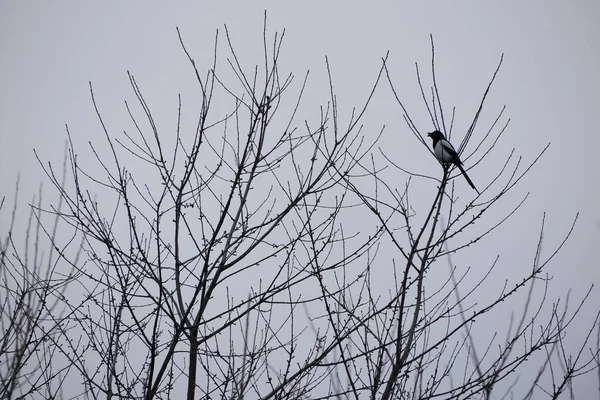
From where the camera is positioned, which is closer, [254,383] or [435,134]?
[254,383]

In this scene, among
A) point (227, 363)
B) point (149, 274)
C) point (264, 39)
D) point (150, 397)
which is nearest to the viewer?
point (150, 397)

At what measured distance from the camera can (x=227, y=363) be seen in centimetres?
348

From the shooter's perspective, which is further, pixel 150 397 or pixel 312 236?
pixel 312 236

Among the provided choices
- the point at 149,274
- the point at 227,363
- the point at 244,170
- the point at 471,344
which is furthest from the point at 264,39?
the point at 471,344

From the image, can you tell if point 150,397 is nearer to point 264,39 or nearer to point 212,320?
point 212,320

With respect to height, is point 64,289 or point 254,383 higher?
point 64,289

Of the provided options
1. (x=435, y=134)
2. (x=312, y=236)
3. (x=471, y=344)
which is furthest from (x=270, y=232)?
(x=435, y=134)

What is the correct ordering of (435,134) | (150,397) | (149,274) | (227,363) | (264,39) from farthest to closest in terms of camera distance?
(435,134) → (227,363) → (264,39) → (149,274) → (150,397)

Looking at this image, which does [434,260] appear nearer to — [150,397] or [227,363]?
[227,363]

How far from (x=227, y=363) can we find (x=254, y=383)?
0.23m

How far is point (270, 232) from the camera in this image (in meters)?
3.25

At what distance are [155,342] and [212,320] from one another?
0.38 m

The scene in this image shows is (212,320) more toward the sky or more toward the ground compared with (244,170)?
more toward the ground

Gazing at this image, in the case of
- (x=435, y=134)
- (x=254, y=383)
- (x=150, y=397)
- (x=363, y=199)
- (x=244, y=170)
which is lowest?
(x=150, y=397)
